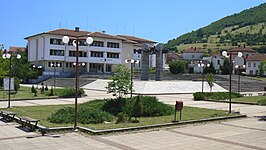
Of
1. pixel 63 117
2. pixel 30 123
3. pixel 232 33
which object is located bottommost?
pixel 30 123

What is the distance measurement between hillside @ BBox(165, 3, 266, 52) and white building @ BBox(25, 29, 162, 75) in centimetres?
7170

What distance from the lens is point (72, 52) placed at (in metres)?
66.6

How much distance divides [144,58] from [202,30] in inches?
5381

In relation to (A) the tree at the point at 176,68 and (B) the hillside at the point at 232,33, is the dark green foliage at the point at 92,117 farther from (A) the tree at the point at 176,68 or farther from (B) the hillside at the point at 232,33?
(B) the hillside at the point at 232,33

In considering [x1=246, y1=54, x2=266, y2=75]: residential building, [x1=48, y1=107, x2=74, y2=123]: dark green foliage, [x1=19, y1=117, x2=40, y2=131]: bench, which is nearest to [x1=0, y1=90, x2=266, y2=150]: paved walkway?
[x1=19, y1=117, x2=40, y2=131]: bench

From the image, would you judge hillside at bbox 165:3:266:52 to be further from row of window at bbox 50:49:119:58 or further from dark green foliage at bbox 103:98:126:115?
dark green foliage at bbox 103:98:126:115

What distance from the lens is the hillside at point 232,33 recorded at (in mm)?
137250

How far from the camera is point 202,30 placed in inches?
6875

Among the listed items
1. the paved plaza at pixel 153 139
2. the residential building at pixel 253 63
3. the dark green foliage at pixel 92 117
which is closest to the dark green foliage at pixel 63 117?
the dark green foliage at pixel 92 117

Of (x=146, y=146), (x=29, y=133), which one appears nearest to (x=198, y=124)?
(x=146, y=146)

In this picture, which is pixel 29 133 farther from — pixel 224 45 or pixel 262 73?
pixel 224 45

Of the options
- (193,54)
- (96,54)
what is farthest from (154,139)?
(193,54)

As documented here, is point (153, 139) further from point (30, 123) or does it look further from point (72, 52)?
point (72, 52)

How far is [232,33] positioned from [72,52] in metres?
102
